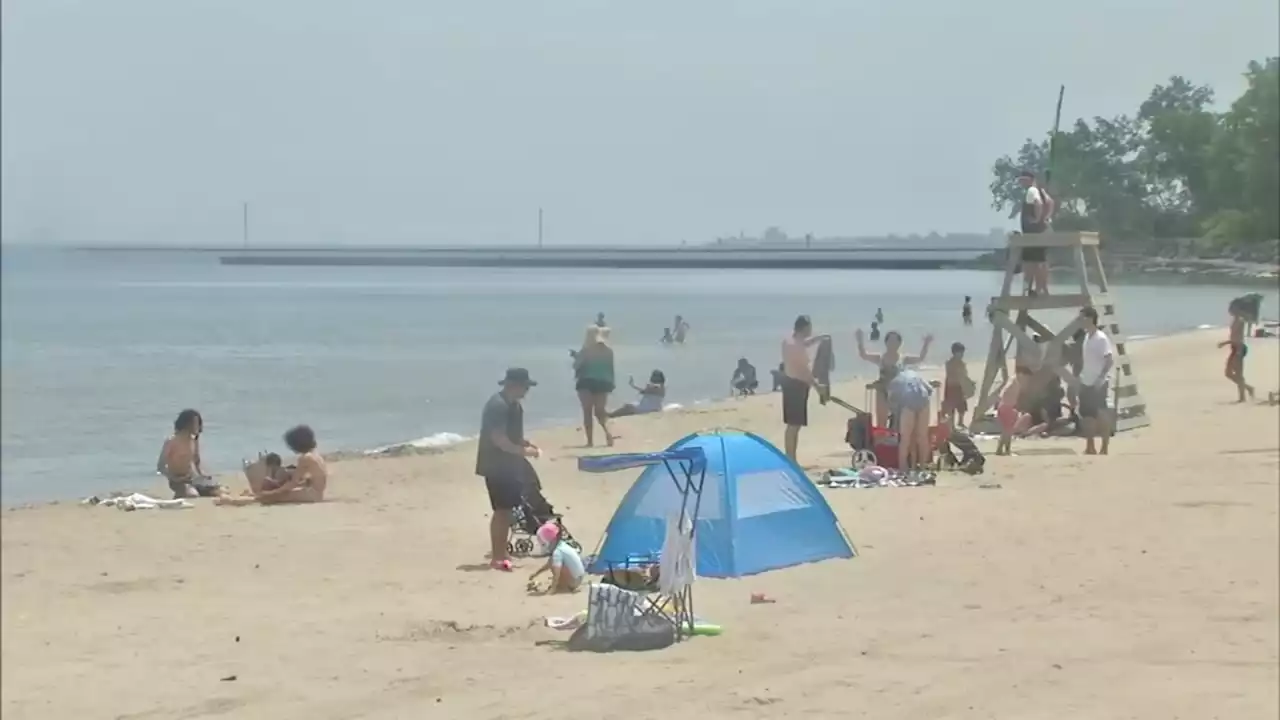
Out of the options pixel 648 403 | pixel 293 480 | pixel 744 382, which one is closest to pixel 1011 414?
pixel 293 480

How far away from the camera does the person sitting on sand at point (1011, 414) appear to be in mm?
13062

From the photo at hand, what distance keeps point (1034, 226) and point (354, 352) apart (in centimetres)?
2676

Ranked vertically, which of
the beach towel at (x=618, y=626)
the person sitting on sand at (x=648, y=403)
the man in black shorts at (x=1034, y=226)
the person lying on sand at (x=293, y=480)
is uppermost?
the man in black shorts at (x=1034, y=226)

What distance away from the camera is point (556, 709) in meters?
5.63

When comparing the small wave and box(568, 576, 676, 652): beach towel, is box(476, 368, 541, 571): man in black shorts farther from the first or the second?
the small wave

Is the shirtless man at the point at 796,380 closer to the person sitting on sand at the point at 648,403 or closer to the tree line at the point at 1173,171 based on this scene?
the tree line at the point at 1173,171

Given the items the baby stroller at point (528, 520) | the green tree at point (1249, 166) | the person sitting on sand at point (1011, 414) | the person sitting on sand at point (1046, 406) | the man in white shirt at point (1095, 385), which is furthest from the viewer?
the person sitting on sand at point (1046, 406)

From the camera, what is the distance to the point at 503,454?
859 centimetres

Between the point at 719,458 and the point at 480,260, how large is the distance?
1351 centimetres

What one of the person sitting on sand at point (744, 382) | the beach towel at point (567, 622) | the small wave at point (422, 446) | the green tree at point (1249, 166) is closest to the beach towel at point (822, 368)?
the green tree at point (1249, 166)

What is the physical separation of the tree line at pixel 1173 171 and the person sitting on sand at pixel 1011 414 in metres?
1.46

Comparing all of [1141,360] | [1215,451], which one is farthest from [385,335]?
[1215,451]

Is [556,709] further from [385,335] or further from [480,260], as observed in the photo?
[385,335]

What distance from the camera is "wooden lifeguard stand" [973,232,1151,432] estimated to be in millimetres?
13898
